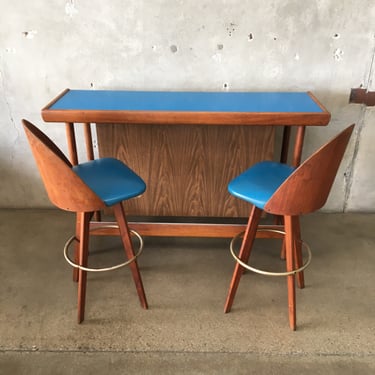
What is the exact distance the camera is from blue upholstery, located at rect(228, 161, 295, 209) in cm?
172

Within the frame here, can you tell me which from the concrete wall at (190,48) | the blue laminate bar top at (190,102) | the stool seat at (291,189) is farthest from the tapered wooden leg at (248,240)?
the concrete wall at (190,48)

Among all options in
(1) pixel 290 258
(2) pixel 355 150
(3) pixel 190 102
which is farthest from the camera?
(2) pixel 355 150

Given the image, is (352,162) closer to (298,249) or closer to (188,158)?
(298,249)

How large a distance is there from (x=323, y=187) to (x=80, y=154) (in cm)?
174

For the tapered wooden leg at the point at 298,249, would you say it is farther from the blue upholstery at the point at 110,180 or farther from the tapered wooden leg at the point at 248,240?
the blue upholstery at the point at 110,180

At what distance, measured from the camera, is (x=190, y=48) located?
2.35 metres

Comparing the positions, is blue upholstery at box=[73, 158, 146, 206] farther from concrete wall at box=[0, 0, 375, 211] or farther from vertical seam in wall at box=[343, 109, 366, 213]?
vertical seam in wall at box=[343, 109, 366, 213]

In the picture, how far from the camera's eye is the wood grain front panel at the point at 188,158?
2396 millimetres

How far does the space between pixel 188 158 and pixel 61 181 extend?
3.39ft

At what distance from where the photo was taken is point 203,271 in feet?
7.55

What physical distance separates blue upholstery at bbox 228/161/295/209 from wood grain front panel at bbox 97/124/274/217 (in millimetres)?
420

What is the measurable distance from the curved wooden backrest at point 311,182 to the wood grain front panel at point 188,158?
2.67 feet

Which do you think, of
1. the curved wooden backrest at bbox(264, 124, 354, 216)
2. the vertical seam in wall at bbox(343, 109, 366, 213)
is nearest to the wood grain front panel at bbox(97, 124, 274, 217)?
the vertical seam in wall at bbox(343, 109, 366, 213)

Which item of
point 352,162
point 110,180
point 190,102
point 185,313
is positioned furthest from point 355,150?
point 110,180
